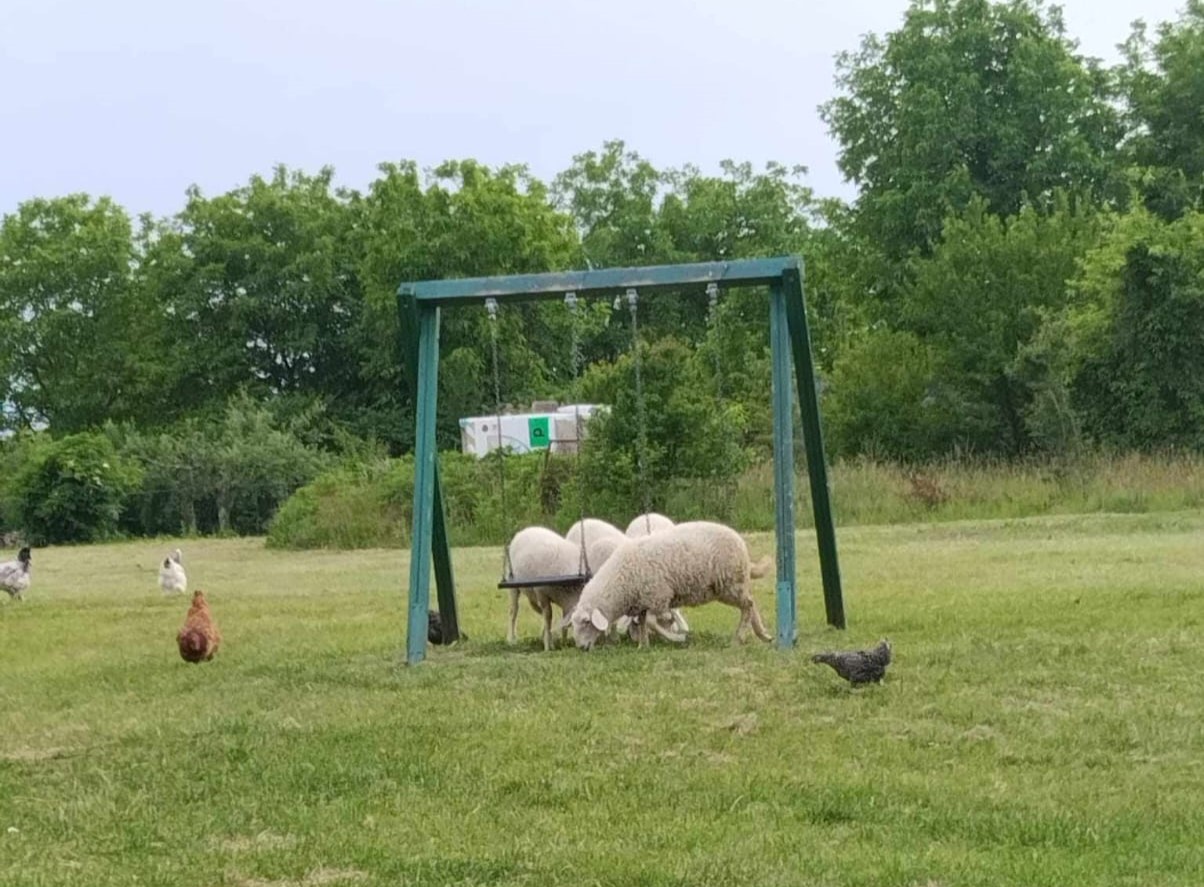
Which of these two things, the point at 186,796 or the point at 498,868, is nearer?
the point at 498,868

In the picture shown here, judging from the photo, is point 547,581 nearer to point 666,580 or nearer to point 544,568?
point 544,568

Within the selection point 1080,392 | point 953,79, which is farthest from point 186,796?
point 953,79

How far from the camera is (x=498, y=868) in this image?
16.1 feet

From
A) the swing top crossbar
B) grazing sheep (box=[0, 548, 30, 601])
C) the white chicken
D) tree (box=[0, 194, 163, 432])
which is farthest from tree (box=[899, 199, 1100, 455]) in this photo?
tree (box=[0, 194, 163, 432])

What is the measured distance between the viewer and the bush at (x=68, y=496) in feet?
122

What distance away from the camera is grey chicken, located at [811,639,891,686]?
312 inches

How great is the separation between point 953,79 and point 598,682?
43.4 m

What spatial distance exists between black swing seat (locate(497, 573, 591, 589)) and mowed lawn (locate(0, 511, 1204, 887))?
0.50 metres

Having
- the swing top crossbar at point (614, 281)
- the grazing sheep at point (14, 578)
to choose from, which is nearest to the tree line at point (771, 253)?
the grazing sheep at point (14, 578)

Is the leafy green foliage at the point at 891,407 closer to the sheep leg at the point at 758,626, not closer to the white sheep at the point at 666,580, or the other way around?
the sheep leg at the point at 758,626

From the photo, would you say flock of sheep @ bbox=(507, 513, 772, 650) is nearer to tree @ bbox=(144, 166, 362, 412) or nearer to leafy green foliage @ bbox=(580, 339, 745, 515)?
leafy green foliage @ bbox=(580, 339, 745, 515)

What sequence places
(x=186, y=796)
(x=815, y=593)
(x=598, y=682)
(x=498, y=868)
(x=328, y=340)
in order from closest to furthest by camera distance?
(x=498, y=868)
(x=186, y=796)
(x=598, y=682)
(x=815, y=593)
(x=328, y=340)

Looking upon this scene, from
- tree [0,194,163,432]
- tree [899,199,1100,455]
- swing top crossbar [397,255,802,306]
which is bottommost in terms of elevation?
swing top crossbar [397,255,802,306]

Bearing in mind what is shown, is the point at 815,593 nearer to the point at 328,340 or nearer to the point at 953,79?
the point at 953,79
